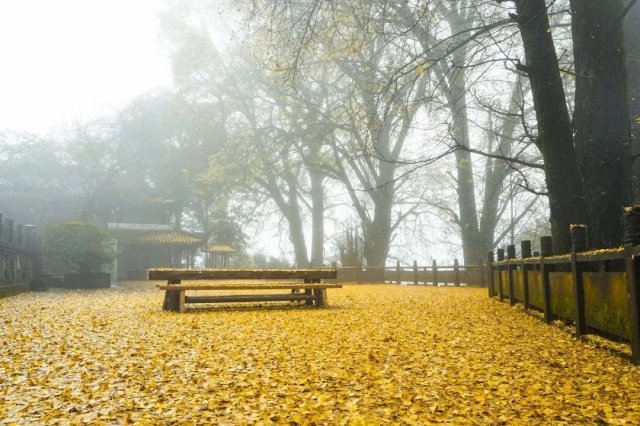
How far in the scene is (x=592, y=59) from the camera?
720cm

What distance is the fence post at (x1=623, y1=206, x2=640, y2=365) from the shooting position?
389 centimetres

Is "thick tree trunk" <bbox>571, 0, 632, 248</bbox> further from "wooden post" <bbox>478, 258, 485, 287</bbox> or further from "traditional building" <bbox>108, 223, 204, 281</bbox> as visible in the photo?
"traditional building" <bbox>108, 223, 204, 281</bbox>

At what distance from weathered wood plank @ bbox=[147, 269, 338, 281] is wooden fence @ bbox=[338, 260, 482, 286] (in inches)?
333

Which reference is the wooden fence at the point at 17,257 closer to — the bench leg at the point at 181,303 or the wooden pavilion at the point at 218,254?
the bench leg at the point at 181,303

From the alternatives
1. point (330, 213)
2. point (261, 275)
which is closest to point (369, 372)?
point (261, 275)

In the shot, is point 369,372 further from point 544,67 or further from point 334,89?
point 334,89

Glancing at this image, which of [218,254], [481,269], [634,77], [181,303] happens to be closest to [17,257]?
[181,303]

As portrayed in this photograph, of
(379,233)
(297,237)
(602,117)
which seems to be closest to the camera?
(602,117)

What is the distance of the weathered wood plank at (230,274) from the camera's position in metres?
9.00

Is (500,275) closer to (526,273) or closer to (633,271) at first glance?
(526,273)

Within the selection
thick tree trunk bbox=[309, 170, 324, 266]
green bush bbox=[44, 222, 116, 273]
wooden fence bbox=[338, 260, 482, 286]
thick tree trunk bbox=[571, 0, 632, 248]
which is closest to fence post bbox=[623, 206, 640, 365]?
thick tree trunk bbox=[571, 0, 632, 248]

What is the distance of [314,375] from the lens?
4000mm

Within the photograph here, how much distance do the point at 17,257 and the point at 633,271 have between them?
17.7 metres

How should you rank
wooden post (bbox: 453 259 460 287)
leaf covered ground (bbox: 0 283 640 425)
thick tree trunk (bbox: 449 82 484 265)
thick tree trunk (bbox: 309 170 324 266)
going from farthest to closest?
1. thick tree trunk (bbox: 309 170 324 266)
2. thick tree trunk (bbox: 449 82 484 265)
3. wooden post (bbox: 453 259 460 287)
4. leaf covered ground (bbox: 0 283 640 425)
